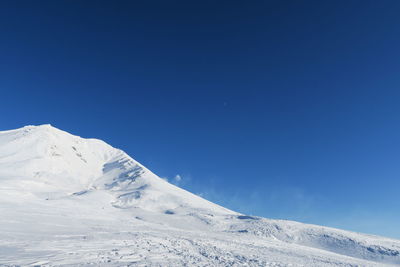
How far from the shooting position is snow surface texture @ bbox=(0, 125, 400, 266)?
808 inches

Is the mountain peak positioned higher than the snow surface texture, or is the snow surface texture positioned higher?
the mountain peak

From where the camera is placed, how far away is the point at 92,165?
165625 mm

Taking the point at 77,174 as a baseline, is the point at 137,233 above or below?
below

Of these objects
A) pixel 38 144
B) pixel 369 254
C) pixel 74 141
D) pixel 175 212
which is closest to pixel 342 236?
pixel 369 254

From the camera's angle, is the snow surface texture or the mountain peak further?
the mountain peak

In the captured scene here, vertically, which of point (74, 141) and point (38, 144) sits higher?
point (74, 141)

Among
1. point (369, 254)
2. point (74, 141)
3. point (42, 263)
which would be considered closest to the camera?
point (42, 263)

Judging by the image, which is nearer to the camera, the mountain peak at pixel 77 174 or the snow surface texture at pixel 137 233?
the snow surface texture at pixel 137 233

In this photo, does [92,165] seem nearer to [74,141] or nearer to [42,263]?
[74,141]

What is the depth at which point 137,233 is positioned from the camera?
33500 mm

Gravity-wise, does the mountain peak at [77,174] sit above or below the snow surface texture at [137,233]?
above

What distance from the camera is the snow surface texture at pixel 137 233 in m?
20.5

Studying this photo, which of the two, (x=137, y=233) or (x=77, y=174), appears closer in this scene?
(x=137, y=233)

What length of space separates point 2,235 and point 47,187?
68.2 metres
